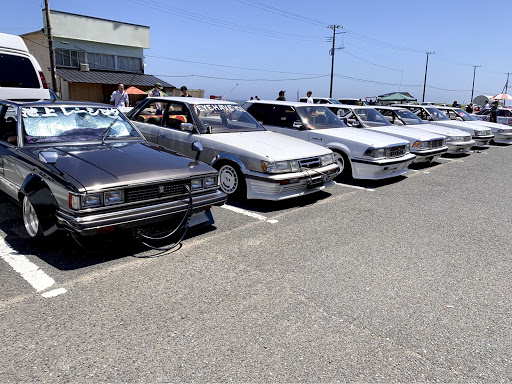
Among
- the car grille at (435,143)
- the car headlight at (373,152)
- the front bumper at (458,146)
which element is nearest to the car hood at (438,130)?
the front bumper at (458,146)

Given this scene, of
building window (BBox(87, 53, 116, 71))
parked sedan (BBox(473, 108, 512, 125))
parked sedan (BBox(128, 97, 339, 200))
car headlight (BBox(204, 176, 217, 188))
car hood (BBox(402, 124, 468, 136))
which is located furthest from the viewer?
building window (BBox(87, 53, 116, 71))

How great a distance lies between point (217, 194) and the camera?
461 centimetres

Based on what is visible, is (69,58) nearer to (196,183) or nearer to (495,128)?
(495,128)

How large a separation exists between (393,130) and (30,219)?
850 cm

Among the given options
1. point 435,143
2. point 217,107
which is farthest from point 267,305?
point 435,143

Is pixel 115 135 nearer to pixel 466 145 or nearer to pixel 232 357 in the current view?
pixel 232 357

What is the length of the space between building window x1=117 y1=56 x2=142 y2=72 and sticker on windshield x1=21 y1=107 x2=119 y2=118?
103 ft

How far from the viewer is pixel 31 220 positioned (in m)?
4.15

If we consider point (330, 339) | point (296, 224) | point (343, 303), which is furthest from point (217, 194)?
point (330, 339)

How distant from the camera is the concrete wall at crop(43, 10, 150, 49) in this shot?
2922 cm

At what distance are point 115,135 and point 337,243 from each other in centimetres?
314

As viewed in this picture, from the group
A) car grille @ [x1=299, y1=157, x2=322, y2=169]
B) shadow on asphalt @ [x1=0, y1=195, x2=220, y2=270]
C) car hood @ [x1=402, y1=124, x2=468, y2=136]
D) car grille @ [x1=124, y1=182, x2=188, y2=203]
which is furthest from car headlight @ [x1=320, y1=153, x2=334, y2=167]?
car hood @ [x1=402, y1=124, x2=468, y2=136]

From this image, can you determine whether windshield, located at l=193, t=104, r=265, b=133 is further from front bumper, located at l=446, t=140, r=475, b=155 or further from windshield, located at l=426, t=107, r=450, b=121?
windshield, located at l=426, t=107, r=450, b=121

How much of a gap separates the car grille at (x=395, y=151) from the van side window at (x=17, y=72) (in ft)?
24.4
